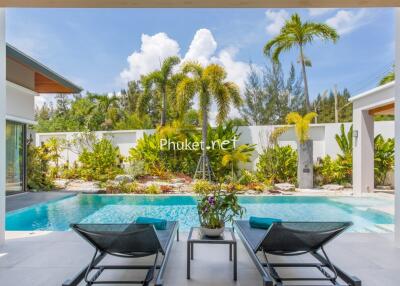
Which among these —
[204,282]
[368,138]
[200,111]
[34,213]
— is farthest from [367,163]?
[34,213]

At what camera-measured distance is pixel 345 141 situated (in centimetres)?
1249

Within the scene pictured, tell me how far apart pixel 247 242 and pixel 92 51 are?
2127 centimetres

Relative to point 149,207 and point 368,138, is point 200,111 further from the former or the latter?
point 368,138

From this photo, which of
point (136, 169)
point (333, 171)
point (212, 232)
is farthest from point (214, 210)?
point (136, 169)

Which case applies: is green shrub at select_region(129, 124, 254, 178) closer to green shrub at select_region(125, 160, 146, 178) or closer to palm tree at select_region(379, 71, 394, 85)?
green shrub at select_region(125, 160, 146, 178)

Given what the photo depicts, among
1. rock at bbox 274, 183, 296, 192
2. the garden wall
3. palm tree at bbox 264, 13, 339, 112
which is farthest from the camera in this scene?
the garden wall

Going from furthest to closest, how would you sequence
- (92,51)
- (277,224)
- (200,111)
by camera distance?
(92,51), (200,111), (277,224)

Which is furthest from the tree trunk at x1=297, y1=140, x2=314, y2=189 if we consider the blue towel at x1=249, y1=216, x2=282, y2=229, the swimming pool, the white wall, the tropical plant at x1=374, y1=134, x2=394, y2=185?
the white wall

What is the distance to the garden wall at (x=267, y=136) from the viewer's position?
12.7m

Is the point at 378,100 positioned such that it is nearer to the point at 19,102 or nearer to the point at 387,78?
the point at 19,102

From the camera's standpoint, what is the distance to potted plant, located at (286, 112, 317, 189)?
11.8 meters

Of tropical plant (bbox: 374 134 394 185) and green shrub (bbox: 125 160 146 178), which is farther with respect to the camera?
green shrub (bbox: 125 160 146 178)

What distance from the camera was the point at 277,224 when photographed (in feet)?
9.78

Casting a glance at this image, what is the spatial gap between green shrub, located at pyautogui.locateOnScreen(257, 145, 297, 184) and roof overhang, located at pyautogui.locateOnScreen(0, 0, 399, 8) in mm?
9090
